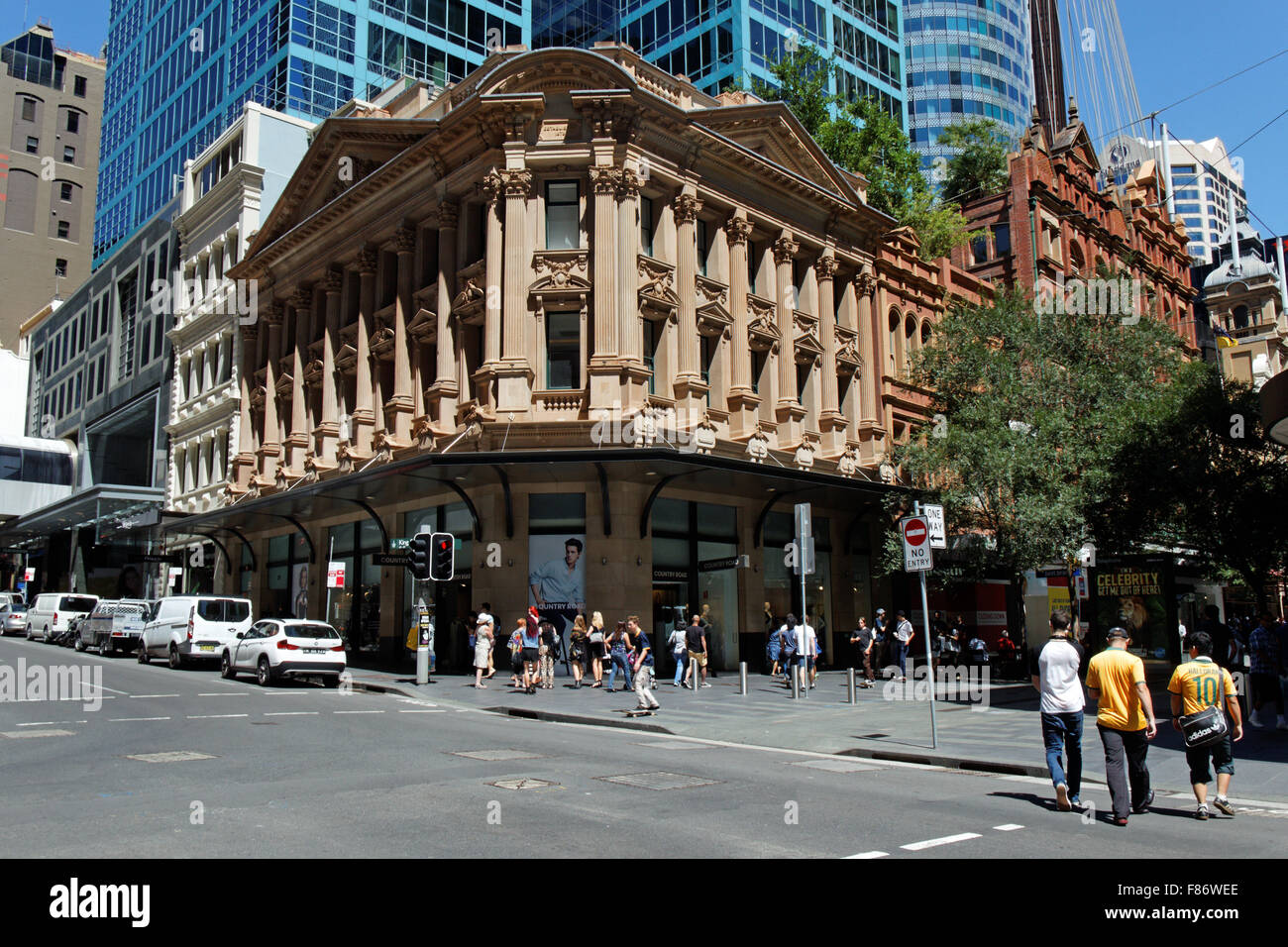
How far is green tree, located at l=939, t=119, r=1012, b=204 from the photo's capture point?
5459cm

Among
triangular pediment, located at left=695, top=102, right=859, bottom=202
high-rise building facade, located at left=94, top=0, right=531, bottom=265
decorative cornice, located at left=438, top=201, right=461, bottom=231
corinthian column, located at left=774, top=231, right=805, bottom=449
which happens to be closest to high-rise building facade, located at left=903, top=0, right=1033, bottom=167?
high-rise building facade, located at left=94, top=0, right=531, bottom=265

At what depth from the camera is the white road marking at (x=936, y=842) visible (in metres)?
7.43

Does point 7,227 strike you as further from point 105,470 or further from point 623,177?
point 623,177

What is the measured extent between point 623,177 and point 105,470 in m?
47.0

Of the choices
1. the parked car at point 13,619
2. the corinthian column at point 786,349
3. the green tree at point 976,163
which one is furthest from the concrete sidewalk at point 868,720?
the green tree at point 976,163

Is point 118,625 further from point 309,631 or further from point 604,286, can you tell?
point 604,286

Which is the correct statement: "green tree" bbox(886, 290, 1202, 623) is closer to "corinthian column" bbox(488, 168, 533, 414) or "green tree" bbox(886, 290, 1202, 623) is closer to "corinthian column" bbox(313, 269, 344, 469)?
"corinthian column" bbox(488, 168, 533, 414)

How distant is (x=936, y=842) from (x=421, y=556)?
15815mm

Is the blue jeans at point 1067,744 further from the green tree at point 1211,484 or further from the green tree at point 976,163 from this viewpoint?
the green tree at point 976,163

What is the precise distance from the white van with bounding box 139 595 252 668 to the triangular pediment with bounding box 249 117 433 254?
14.1 meters

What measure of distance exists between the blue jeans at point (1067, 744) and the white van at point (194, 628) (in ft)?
74.6

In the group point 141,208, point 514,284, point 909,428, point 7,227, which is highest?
point 7,227

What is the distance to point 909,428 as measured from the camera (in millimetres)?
37188
